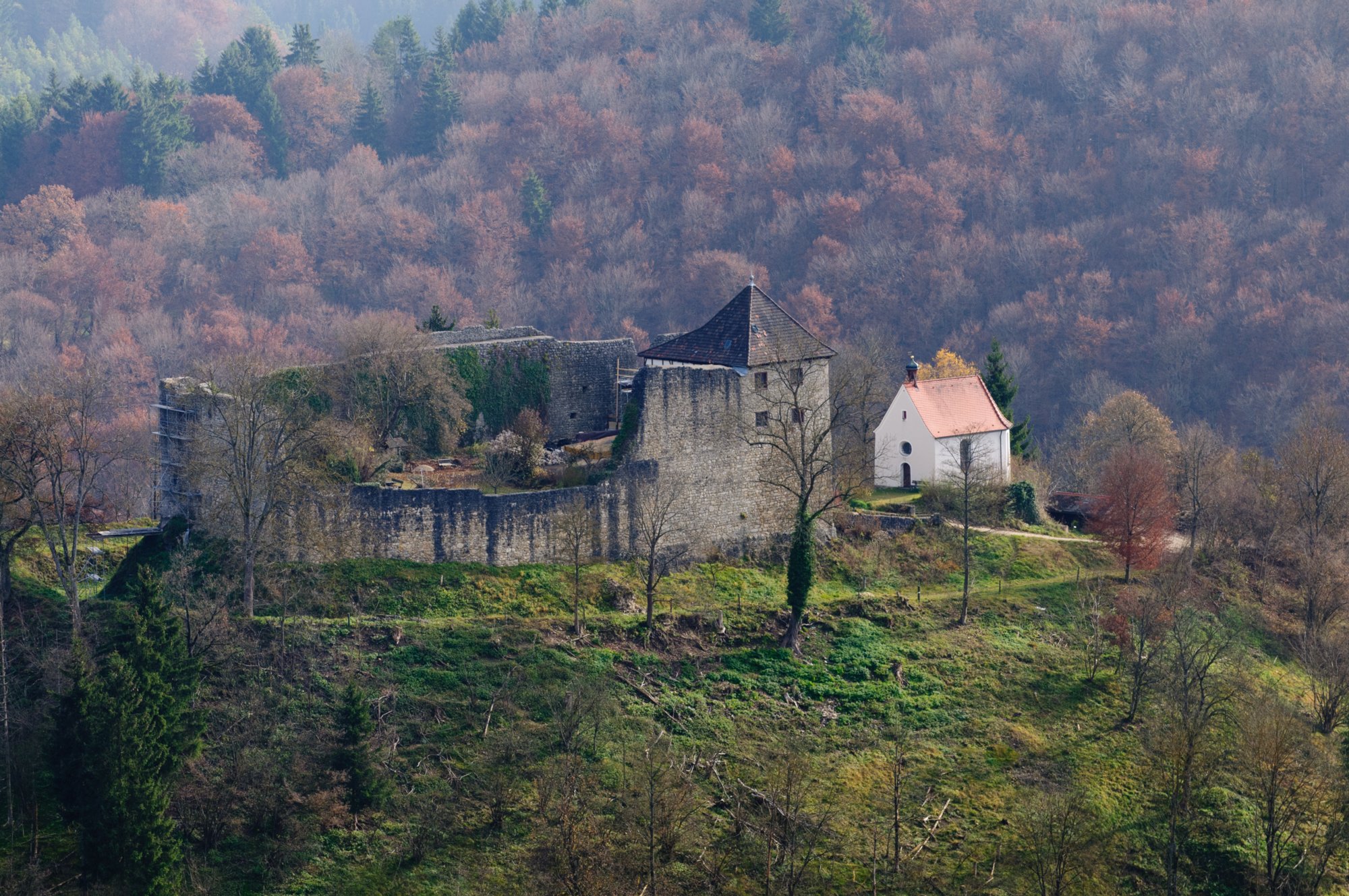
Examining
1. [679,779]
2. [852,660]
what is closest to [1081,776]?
[852,660]

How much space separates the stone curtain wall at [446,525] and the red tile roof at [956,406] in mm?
14521

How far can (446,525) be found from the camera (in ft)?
114

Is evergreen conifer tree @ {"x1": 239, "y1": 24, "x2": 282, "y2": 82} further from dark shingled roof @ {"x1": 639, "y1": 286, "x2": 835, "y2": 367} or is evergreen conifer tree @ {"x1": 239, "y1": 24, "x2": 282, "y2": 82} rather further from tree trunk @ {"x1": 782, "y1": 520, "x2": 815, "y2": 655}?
tree trunk @ {"x1": 782, "y1": 520, "x2": 815, "y2": 655}

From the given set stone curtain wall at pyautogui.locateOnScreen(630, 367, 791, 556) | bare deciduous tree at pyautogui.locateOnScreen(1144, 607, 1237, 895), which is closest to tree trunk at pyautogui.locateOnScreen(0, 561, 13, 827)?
stone curtain wall at pyautogui.locateOnScreen(630, 367, 791, 556)

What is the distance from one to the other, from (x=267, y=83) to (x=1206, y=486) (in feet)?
287

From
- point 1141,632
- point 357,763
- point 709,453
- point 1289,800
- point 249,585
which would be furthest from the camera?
point 709,453

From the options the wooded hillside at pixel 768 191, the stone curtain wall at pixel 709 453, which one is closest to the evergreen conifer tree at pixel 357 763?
the stone curtain wall at pixel 709 453

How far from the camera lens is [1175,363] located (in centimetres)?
8056

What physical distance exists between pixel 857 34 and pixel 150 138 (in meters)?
48.2

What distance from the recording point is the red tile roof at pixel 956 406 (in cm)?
4784

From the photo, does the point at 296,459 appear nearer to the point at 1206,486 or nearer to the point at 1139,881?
the point at 1139,881

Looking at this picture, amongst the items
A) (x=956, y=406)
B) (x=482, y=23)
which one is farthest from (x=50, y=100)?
(x=956, y=406)

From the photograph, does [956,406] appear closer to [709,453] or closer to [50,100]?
[709,453]

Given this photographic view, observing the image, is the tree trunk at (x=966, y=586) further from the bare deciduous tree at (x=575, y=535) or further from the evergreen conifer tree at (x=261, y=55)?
the evergreen conifer tree at (x=261, y=55)
